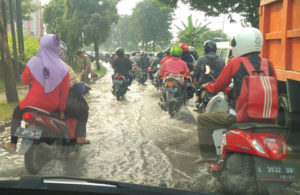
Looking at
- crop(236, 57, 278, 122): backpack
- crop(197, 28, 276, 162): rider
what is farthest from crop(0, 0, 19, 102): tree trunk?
crop(236, 57, 278, 122): backpack

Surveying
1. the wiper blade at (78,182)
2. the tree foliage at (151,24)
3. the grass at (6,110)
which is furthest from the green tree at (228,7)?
the tree foliage at (151,24)

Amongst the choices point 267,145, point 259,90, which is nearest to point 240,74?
point 259,90

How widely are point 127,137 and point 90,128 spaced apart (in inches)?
45.8

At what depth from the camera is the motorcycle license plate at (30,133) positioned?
425 centimetres

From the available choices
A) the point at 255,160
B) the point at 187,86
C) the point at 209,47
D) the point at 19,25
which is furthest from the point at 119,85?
the point at 255,160

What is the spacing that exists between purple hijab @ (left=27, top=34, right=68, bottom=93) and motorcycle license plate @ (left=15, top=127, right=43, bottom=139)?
19.1 inches

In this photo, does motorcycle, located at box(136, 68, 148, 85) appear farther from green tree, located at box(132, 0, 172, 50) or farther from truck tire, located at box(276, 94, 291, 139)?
green tree, located at box(132, 0, 172, 50)

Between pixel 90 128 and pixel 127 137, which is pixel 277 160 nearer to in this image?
pixel 127 137

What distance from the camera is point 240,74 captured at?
3.74 m

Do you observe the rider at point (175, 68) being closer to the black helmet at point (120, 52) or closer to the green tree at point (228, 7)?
the black helmet at point (120, 52)

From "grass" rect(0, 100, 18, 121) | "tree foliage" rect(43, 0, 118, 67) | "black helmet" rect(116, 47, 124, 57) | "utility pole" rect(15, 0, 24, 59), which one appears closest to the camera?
"grass" rect(0, 100, 18, 121)

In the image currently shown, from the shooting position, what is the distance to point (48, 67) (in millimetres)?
4586

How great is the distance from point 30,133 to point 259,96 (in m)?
2.33

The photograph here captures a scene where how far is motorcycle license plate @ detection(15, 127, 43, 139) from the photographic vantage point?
14.0 feet
